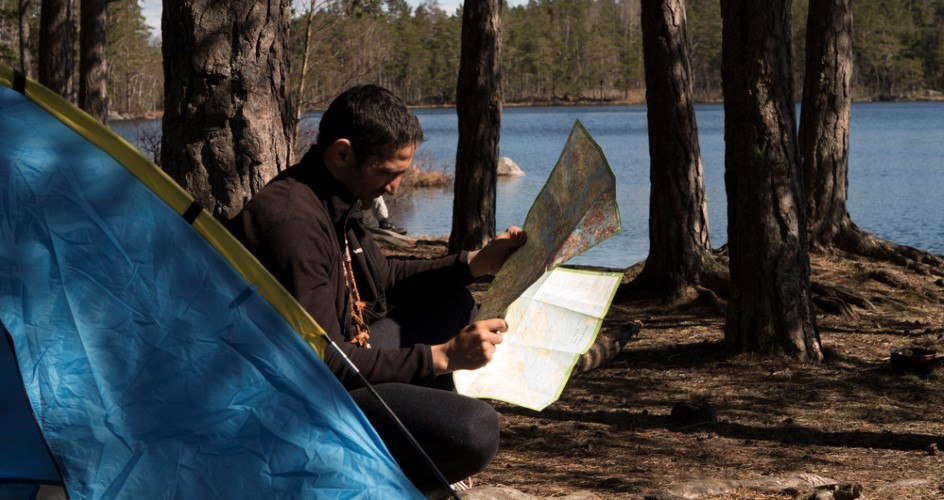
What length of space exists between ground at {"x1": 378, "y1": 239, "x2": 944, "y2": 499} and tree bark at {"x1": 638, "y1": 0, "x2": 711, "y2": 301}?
521 millimetres

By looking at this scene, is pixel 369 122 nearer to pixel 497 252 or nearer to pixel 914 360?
pixel 497 252

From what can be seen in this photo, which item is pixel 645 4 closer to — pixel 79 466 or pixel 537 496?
pixel 537 496

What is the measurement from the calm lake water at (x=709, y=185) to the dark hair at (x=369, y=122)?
297 inches

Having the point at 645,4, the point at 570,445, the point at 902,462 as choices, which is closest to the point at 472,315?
the point at 570,445

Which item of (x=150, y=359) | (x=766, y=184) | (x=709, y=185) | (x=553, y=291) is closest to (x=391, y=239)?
(x=766, y=184)

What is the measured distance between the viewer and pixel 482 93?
29.0ft

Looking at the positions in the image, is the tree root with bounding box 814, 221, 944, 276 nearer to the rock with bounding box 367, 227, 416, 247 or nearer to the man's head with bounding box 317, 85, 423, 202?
the rock with bounding box 367, 227, 416, 247

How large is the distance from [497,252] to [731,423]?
1.86 meters

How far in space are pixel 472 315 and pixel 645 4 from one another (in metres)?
4.34

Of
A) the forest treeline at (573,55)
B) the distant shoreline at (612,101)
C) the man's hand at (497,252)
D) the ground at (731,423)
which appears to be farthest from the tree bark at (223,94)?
the distant shoreline at (612,101)

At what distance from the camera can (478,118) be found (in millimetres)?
8820

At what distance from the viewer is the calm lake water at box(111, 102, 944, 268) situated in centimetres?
1369

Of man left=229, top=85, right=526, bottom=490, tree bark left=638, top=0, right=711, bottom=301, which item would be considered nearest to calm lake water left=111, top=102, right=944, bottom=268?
tree bark left=638, top=0, right=711, bottom=301

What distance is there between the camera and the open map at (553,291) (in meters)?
2.78
